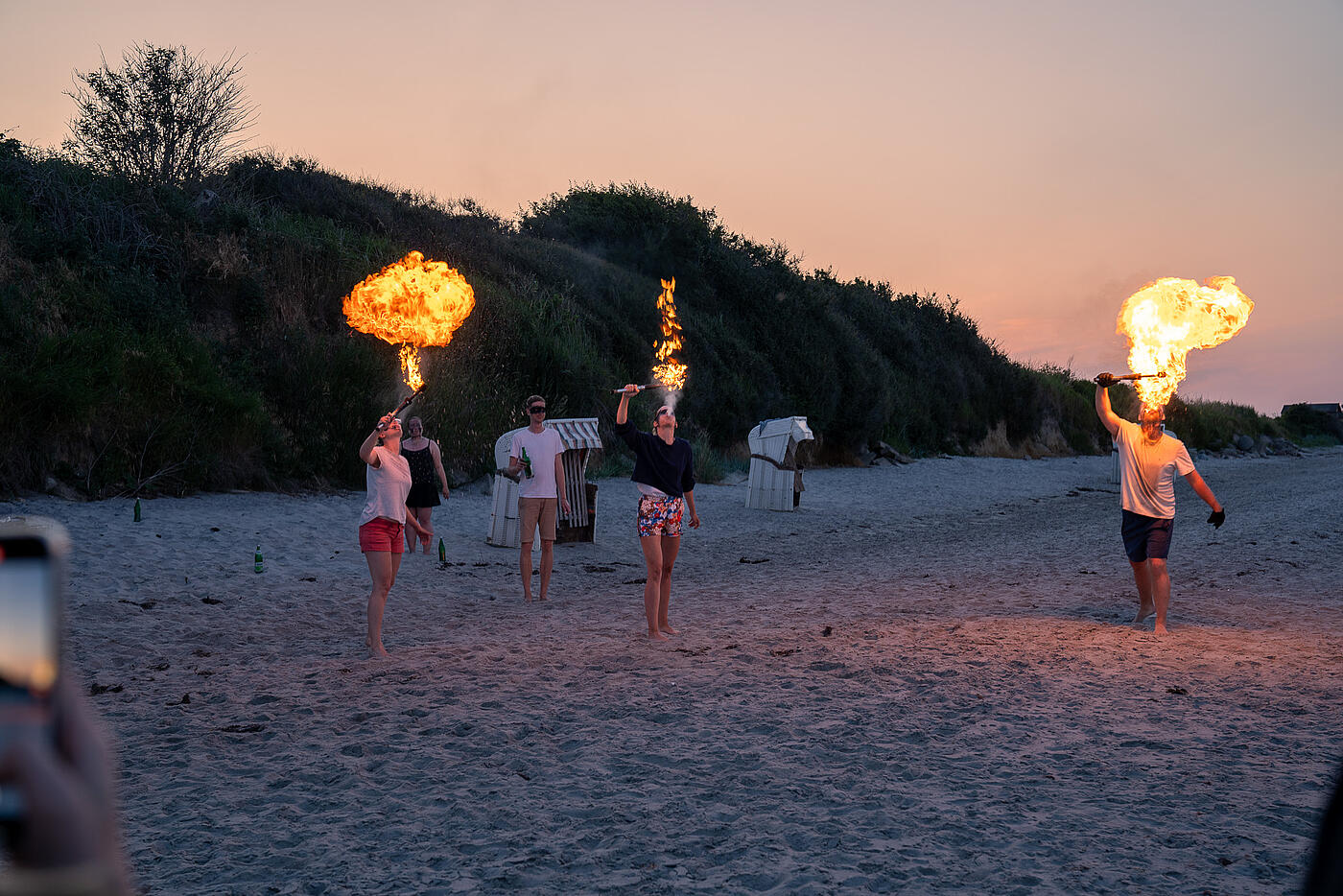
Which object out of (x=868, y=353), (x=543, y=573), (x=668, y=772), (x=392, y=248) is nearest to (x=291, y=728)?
(x=668, y=772)

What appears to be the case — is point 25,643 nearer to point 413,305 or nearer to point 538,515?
point 538,515

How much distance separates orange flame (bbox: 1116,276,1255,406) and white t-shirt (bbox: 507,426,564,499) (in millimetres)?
5786

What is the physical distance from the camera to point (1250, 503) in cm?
2219

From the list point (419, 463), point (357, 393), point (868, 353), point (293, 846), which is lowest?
point (293, 846)

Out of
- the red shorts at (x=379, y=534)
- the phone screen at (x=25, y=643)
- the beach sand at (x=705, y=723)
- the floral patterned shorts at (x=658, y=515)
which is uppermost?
the phone screen at (x=25, y=643)

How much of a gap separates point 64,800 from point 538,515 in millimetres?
10159

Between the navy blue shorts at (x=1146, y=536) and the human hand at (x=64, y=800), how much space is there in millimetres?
9388

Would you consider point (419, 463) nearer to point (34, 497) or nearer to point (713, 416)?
point (34, 497)

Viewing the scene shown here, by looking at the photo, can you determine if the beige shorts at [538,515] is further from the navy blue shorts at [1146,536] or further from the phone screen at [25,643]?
the phone screen at [25,643]

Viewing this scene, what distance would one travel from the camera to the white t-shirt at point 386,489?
788 centimetres

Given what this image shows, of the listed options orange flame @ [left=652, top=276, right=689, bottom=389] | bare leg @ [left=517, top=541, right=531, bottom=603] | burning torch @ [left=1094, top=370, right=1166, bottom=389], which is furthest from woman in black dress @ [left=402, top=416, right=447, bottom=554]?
orange flame @ [left=652, top=276, right=689, bottom=389]

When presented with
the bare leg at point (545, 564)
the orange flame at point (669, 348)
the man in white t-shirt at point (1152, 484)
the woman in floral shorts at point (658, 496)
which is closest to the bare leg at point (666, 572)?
the woman in floral shorts at point (658, 496)

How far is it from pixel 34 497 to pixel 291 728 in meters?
9.82

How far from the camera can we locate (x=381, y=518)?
312 inches
